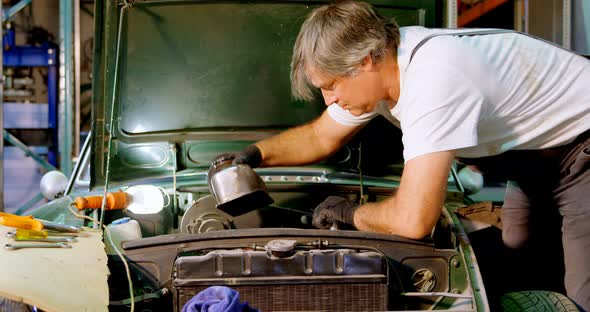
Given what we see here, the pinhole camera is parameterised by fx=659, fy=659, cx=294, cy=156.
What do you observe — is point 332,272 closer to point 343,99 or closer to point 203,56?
point 343,99

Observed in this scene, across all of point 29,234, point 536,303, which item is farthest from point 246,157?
point 536,303

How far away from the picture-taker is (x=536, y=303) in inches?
80.0

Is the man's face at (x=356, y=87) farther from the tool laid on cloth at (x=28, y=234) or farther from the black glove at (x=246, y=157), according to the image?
the tool laid on cloth at (x=28, y=234)

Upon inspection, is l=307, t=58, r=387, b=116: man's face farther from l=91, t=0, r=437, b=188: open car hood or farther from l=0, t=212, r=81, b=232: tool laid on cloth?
l=0, t=212, r=81, b=232: tool laid on cloth

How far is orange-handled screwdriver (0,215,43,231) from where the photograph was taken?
1.97 m

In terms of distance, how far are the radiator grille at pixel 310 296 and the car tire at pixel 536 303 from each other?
445mm

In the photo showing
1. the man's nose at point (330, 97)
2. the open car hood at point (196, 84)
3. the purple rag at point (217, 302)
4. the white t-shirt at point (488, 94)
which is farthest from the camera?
the open car hood at point (196, 84)

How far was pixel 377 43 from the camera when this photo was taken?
2.08 metres

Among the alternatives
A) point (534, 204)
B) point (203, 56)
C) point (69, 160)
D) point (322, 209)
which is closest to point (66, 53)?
point (69, 160)

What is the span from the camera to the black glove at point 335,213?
88.7 inches

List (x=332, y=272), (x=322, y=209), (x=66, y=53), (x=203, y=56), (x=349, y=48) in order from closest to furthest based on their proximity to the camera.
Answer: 1. (x=332, y=272)
2. (x=349, y=48)
3. (x=322, y=209)
4. (x=203, y=56)
5. (x=66, y=53)

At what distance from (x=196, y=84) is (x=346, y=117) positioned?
2.30 ft

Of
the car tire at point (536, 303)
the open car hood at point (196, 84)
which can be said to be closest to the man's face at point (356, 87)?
the open car hood at point (196, 84)

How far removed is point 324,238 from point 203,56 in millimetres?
1179
